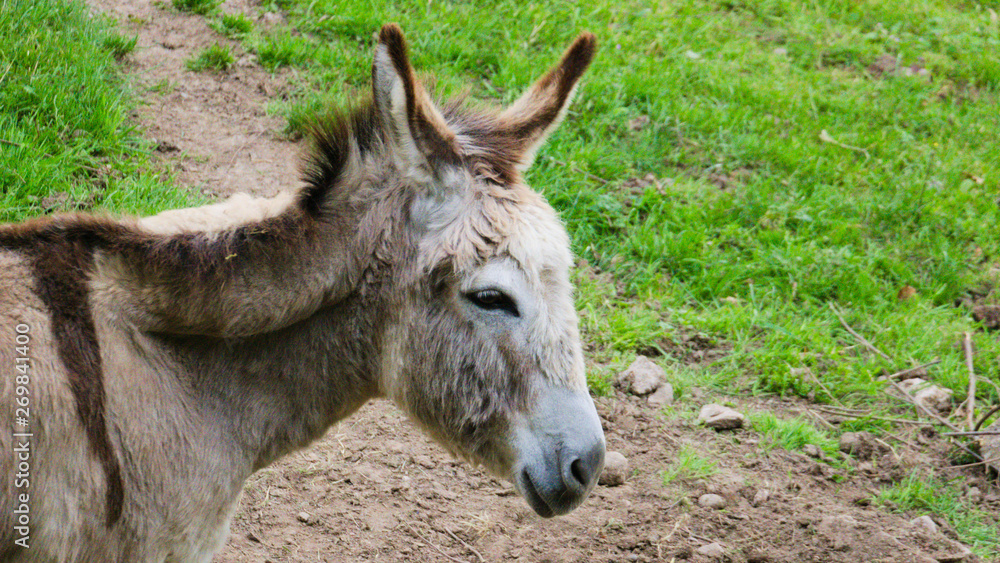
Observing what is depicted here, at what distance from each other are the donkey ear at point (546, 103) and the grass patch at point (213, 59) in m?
3.44

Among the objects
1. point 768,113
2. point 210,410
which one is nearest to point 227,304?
point 210,410

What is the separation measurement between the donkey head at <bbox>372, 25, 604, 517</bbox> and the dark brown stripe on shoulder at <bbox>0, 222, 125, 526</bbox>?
33.6 inches

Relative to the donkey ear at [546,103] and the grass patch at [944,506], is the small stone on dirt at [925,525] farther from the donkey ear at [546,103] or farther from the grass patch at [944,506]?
the donkey ear at [546,103]

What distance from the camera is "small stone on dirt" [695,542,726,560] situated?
3553 mm

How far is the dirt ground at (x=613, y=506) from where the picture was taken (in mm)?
3516

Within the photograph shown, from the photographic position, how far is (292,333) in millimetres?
2602

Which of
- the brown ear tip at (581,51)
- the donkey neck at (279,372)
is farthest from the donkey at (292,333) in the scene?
the brown ear tip at (581,51)

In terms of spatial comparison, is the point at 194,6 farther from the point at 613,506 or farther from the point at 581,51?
the point at 613,506

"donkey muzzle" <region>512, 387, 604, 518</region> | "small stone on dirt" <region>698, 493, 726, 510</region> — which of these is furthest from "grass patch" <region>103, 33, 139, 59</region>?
"small stone on dirt" <region>698, 493, 726, 510</region>

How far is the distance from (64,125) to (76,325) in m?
2.75

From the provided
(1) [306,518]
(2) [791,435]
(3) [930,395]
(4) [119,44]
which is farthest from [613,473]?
(4) [119,44]

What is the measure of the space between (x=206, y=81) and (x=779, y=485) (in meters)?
4.50

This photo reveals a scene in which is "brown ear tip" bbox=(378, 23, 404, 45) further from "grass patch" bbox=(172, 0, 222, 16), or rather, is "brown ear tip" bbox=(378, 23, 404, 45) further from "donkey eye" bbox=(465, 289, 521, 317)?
"grass patch" bbox=(172, 0, 222, 16)

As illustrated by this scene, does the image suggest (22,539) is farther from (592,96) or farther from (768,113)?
(768,113)
